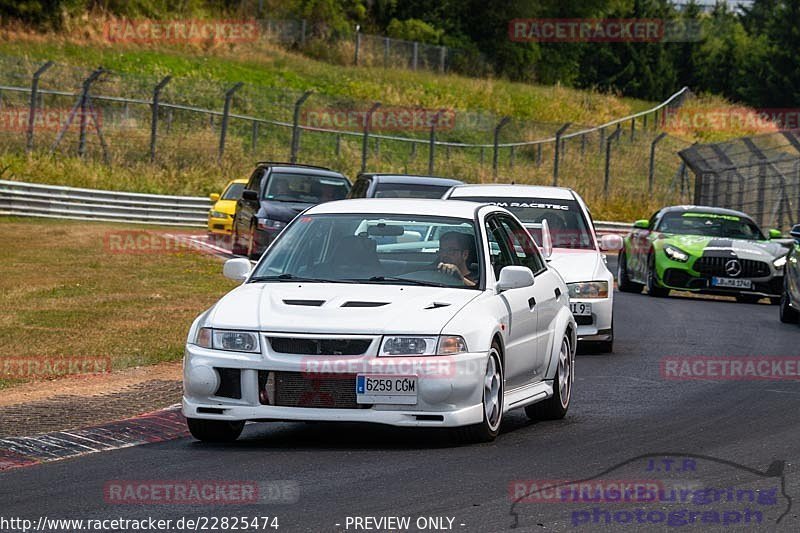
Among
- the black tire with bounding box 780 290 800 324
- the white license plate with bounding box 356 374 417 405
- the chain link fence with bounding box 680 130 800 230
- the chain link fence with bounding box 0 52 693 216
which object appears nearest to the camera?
the white license plate with bounding box 356 374 417 405

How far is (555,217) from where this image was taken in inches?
629

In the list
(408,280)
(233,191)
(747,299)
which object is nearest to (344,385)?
(408,280)

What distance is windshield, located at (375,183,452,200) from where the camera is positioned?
20.6 m

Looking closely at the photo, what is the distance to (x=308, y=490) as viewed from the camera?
7.41 m

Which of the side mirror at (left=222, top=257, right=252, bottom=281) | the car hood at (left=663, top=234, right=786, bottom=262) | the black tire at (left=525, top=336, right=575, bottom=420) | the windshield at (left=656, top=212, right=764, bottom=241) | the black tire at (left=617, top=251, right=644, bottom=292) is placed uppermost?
the side mirror at (left=222, top=257, right=252, bottom=281)

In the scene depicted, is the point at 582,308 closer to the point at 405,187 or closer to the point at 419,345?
the point at 419,345

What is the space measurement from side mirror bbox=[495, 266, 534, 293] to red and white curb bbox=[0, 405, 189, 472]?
2.21 m

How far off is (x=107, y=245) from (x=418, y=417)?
65.3 feet

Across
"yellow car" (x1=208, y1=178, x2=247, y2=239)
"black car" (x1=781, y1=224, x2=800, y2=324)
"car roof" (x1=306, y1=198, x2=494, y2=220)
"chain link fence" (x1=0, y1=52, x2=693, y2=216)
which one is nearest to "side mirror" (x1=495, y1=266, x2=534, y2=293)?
"car roof" (x1=306, y1=198, x2=494, y2=220)

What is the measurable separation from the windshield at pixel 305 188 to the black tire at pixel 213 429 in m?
16.2

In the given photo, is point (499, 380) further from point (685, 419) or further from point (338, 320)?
point (685, 419)

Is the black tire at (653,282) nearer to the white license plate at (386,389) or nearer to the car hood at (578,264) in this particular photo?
the car hood at (578,264)

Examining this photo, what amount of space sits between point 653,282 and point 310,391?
1470 centimetres

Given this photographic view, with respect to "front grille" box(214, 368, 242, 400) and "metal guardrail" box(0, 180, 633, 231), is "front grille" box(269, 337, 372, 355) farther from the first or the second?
"metal guardrail" box(0, 180, 633, 231)
